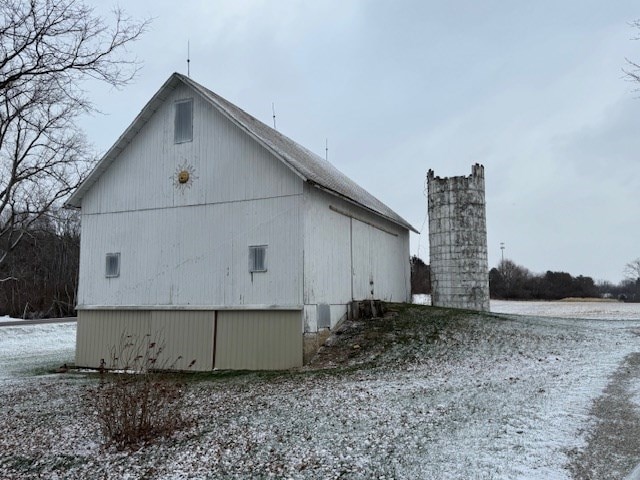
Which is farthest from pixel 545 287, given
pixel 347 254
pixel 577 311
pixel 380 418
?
pixel 380 418

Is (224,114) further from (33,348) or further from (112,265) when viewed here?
(33,348)

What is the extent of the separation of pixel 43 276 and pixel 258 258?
50.6 m

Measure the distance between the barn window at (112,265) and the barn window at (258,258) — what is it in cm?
475

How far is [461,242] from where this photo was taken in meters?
21.7

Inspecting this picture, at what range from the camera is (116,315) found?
16.7 m

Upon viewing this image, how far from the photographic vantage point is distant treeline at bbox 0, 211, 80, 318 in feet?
167

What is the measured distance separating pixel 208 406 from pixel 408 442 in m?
4.01

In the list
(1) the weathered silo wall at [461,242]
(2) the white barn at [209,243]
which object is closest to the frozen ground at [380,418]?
(2) the white barn at [209,243]

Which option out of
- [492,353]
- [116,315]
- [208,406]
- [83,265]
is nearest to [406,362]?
[492,353]

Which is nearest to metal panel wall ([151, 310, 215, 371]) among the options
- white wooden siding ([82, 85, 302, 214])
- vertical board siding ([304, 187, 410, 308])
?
vertical board siding ([304, 187, 410, 308])

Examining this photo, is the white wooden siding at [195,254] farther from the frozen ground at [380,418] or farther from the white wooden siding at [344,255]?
the frozen ground at [380,418]

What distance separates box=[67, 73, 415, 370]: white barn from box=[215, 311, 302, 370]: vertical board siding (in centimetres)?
3

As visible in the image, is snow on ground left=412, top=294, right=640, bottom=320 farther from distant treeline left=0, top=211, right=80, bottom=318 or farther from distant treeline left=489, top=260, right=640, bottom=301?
distant treeline left=0, top=211, right=80, bottom=318

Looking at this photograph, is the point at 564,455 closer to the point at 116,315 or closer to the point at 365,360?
the point at 365,360
